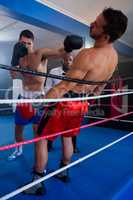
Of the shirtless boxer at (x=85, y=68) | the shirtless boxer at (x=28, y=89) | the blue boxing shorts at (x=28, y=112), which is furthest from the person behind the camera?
the shirtless boxer at (x=28, y=89)

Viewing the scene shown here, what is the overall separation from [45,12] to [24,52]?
1756 mm

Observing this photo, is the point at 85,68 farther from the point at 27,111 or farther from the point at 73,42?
the point at 27,111

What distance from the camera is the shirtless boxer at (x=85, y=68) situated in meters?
1.29

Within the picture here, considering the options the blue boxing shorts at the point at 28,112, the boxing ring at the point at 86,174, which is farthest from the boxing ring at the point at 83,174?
the blue boxing shorts at the point at 28,112

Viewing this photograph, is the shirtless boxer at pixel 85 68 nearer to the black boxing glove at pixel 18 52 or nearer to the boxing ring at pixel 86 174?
the boxing ring at pixel 86 174

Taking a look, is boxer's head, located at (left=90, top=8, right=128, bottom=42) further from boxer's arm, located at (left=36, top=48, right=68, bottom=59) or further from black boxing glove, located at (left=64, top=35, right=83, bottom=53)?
boxer's arm, located at (left=36, top=48, right=68, bottom=59)

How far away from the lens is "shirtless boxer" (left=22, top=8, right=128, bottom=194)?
1286 millimetres

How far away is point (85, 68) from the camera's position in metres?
1.28

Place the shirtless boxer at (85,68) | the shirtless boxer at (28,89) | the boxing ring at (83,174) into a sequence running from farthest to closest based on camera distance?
the shirtless boxer at (28,89), the boxing ring at (83,174), the shirtless boxer at (85,68)

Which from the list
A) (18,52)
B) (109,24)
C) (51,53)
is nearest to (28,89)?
(51,53)

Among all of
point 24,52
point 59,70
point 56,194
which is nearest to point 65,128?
point 56,194

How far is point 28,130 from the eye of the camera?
3.74 metres

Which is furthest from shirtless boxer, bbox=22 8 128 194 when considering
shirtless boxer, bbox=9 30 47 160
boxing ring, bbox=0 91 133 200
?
shirtless boxer, bbox=9 30 47 160

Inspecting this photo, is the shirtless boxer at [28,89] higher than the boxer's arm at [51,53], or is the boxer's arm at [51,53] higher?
the boxer's arm at [51,53]
